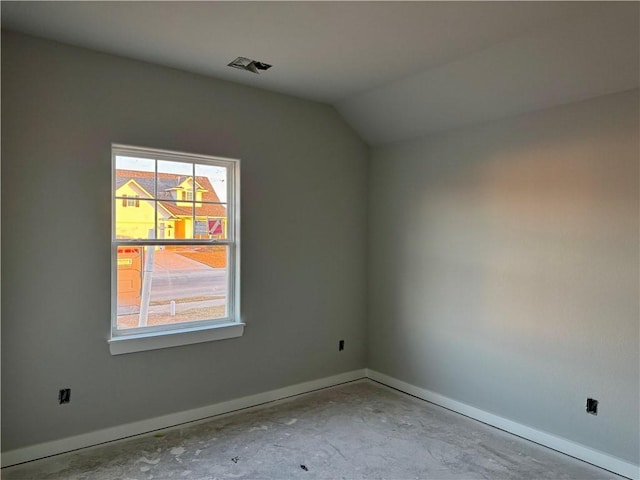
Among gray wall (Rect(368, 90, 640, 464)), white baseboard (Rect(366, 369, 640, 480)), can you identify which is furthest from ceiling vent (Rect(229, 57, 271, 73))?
white baseboard (Rect(366, 369, 640, 480))

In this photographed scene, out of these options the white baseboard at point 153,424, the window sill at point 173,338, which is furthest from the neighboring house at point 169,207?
Result: the white baseboard at point 153,424

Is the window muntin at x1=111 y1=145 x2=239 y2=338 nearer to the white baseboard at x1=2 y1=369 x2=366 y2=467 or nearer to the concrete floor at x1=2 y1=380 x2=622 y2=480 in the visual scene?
the white baseboard at x1=2 y1=369 x2=366 y2=467

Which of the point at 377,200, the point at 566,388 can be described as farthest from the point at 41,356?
the point at 566,388

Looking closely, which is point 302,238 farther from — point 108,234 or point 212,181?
point 108,234

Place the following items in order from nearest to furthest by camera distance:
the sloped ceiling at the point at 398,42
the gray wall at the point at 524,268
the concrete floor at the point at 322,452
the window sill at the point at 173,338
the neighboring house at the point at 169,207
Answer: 1. the sloped ceiling at the point at 398,42
2. the concrete floor at the point at 322,452
3. the gray wall at the point at 524,268
4. the window sill at the point at 173,338
5. the neighboring house at the point at 169,207

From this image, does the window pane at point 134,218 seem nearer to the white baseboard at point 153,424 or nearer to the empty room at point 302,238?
the empty room at point 302,238

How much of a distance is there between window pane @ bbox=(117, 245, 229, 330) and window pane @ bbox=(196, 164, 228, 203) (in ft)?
1.35

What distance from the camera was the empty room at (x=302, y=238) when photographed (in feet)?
8.82

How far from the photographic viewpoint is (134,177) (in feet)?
10.5

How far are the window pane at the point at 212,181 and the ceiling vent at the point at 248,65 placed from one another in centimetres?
82

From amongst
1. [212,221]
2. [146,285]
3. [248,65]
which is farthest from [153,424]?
[248,65]

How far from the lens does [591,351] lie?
114 inches

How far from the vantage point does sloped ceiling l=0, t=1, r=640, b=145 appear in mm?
2385

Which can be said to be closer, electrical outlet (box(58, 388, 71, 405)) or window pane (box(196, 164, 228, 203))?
electrical outlet (box(58, 388, 71, 405))
